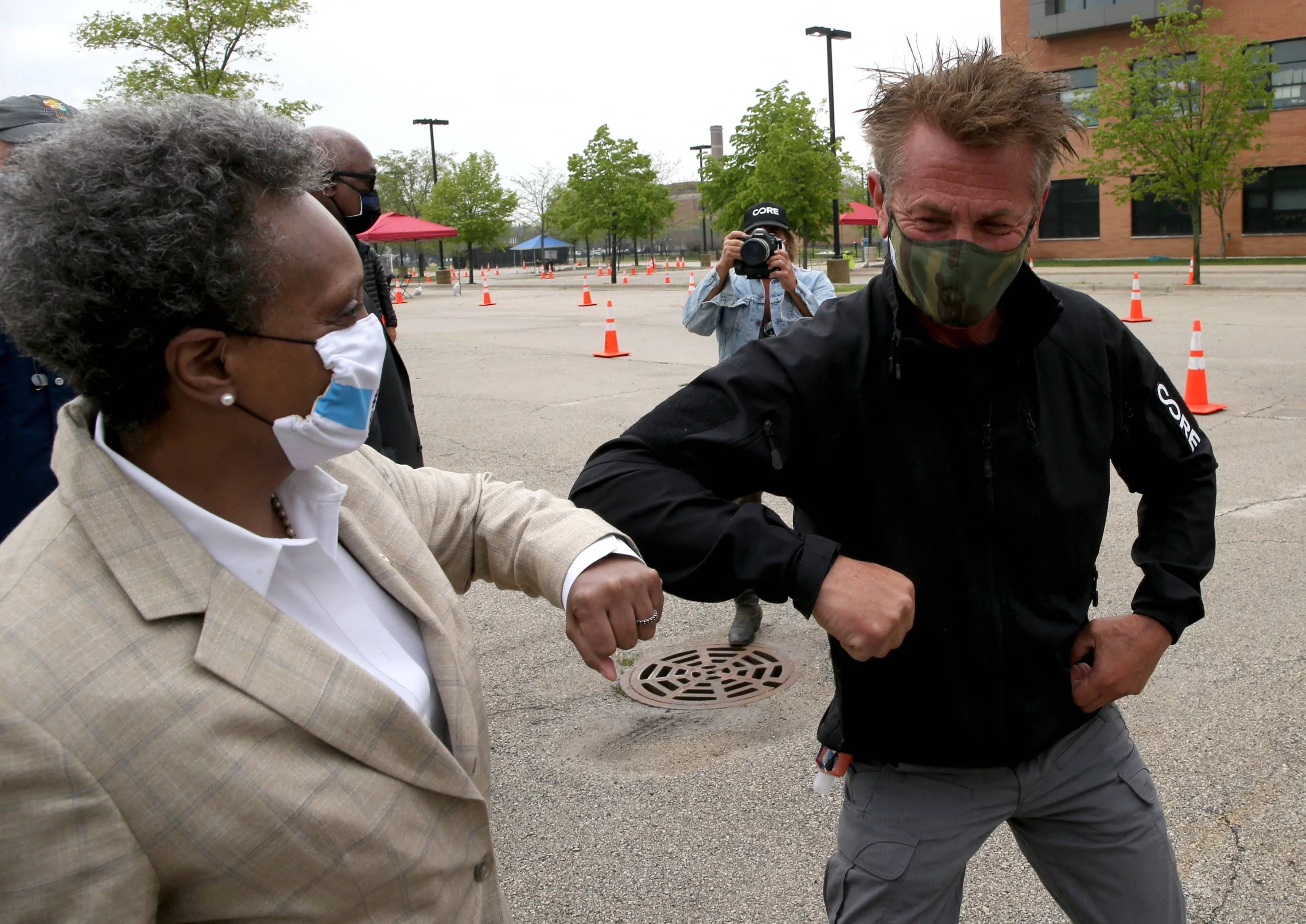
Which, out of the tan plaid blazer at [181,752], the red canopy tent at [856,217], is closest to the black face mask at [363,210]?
the tan plaid blazer at [181,752]

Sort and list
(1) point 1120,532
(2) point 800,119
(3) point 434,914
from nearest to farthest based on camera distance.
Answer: (3) point 434,914, (1) point 1120,532, (2) point 800,119

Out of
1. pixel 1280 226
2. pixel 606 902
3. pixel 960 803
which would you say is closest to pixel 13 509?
pixel 606 902

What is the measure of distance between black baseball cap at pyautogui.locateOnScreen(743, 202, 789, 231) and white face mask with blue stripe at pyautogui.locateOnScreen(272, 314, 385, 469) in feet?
14.3

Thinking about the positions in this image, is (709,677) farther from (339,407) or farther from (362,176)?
(339,407)

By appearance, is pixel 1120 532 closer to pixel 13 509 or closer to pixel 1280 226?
pixel 13 509

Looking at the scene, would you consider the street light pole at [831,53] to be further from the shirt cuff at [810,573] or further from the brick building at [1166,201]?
the shirt cuff at [810,573]

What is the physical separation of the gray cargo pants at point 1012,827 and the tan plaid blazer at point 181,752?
785 mm

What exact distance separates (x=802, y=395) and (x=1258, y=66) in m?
31.4

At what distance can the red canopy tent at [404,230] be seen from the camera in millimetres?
34844

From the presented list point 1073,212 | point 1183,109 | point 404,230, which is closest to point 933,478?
point 1183,109

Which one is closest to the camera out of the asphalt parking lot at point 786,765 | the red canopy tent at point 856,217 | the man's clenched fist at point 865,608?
the man's clenched fist at point 865,608

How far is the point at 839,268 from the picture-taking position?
30.0 metres

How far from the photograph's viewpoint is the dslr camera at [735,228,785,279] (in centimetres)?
549

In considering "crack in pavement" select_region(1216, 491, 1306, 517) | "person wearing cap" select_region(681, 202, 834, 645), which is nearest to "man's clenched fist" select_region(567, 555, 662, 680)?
"person wearing cap" select_region(681, 202, 834, 645)
